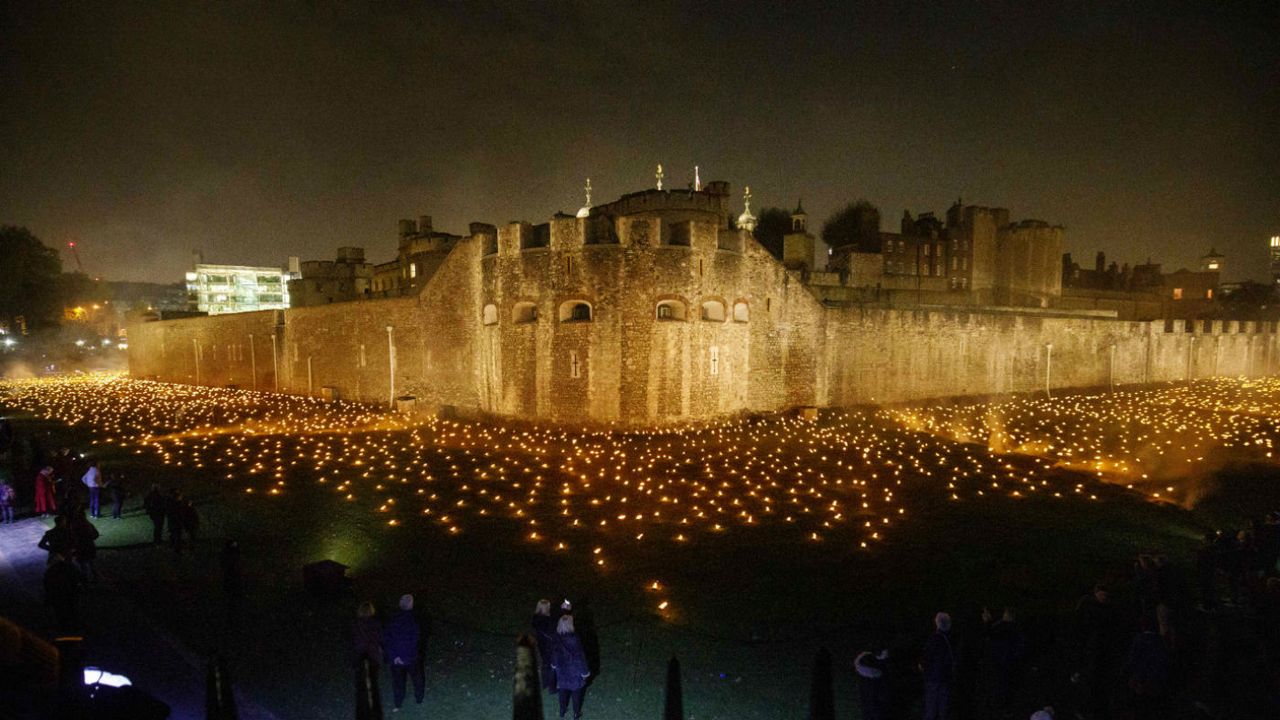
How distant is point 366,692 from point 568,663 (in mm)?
1732

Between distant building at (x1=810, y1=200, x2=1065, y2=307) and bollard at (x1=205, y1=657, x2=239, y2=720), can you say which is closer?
bollard at (x1=205, y1=657, x2=239, y2=720)

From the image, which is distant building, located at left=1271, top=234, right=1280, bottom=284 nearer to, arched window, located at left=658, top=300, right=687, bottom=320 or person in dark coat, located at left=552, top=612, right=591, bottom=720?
arched window, located at left=658, top=300, right=687, bottom=320

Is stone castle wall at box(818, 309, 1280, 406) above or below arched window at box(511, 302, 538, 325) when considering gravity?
below

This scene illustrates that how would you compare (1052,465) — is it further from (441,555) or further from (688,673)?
(441,555)

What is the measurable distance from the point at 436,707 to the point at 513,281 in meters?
17.8

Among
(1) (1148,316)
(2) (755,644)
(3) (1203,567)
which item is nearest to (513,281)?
(2) (755,644)

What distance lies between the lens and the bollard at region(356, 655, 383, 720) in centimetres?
498

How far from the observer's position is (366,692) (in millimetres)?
4996

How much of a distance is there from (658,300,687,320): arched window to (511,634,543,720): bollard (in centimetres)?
1644

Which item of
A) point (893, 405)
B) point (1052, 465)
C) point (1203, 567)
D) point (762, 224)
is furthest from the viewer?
point (762, 224)

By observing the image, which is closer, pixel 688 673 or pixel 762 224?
pixel 688 673

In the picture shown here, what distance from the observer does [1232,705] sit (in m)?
5.96

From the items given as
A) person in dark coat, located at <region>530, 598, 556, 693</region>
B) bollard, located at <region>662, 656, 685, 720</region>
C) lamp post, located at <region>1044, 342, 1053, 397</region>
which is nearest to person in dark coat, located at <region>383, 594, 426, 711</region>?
person in dark coat, located at <region>530, 598, 556, 693</region>

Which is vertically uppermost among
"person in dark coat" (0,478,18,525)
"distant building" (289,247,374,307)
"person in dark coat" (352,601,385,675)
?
"distant building" (289,247,374,307)
